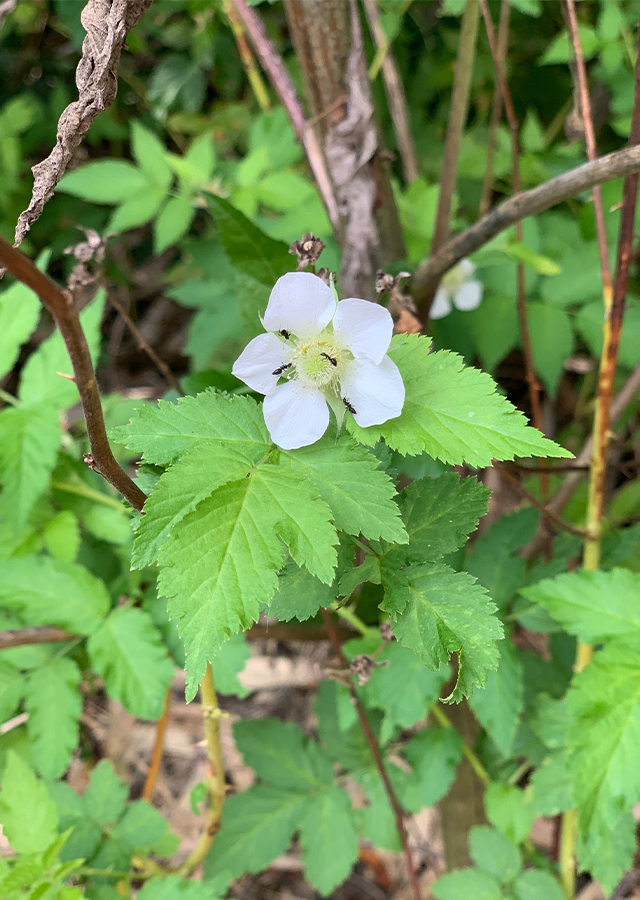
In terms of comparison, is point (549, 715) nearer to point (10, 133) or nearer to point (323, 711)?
point (323, 711)

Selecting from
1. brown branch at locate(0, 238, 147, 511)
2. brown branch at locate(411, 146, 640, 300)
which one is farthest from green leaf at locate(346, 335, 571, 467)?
brown branch at locate(411, 146, 640, 300)

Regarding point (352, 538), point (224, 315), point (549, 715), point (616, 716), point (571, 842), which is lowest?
point (571, 842)

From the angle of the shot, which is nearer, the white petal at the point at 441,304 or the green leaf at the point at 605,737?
the green leaf at the point at 605,737

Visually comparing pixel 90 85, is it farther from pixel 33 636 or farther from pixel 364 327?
pixel 33 636

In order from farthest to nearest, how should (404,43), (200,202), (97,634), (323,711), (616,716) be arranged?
(404,43) → (200,202) → (323,711) → (97,634) → (616,716)

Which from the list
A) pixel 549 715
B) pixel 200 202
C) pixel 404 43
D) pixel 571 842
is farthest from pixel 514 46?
pixel 571 842

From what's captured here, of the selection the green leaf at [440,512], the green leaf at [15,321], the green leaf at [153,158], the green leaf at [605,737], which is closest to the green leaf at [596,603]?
the green leaf at [605,737]

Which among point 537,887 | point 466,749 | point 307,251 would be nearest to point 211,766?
point 466,749

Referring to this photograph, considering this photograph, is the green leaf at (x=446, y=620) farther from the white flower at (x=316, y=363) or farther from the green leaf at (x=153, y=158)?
the green leaf at (x=153, y=158)
